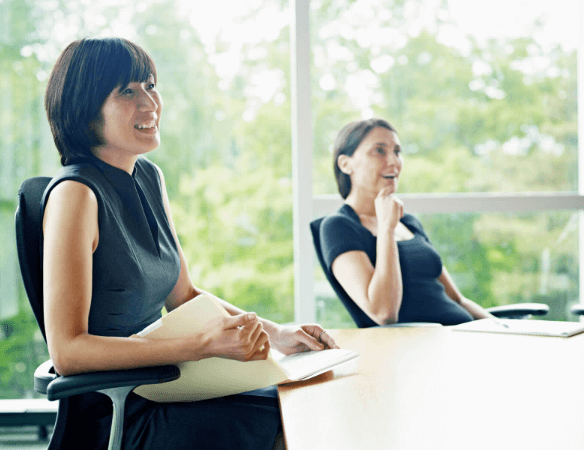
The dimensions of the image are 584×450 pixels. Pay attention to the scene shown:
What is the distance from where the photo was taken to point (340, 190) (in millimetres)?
2508

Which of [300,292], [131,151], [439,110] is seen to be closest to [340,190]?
[300,292]

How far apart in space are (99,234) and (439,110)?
234cm

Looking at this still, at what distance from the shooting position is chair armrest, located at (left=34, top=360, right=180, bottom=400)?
939 millimetres

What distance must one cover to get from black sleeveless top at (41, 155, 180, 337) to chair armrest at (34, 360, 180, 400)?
27cm

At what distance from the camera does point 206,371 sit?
111 centimetres

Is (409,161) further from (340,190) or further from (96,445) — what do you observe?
(96,445)

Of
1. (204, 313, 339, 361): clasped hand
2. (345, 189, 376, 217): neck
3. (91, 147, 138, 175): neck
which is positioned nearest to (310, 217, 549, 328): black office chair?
(345, 189, 376, 217): neck

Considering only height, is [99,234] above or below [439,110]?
below

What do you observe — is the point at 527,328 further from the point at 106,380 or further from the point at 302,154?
the point at 302,154

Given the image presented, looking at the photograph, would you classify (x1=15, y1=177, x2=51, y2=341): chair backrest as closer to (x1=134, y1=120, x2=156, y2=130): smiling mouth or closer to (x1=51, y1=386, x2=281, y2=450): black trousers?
(x1=51, y1=386, x2=281, y2=450): black trousers

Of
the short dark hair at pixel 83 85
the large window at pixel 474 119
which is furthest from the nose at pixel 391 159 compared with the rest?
the short dark hair at pixel 83 85

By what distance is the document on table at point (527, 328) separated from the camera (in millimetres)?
1530

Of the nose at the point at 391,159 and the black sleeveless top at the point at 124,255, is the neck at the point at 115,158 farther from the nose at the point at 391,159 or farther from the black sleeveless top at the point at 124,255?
the nose at the point at 391,159

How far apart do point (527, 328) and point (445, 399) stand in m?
0.74
